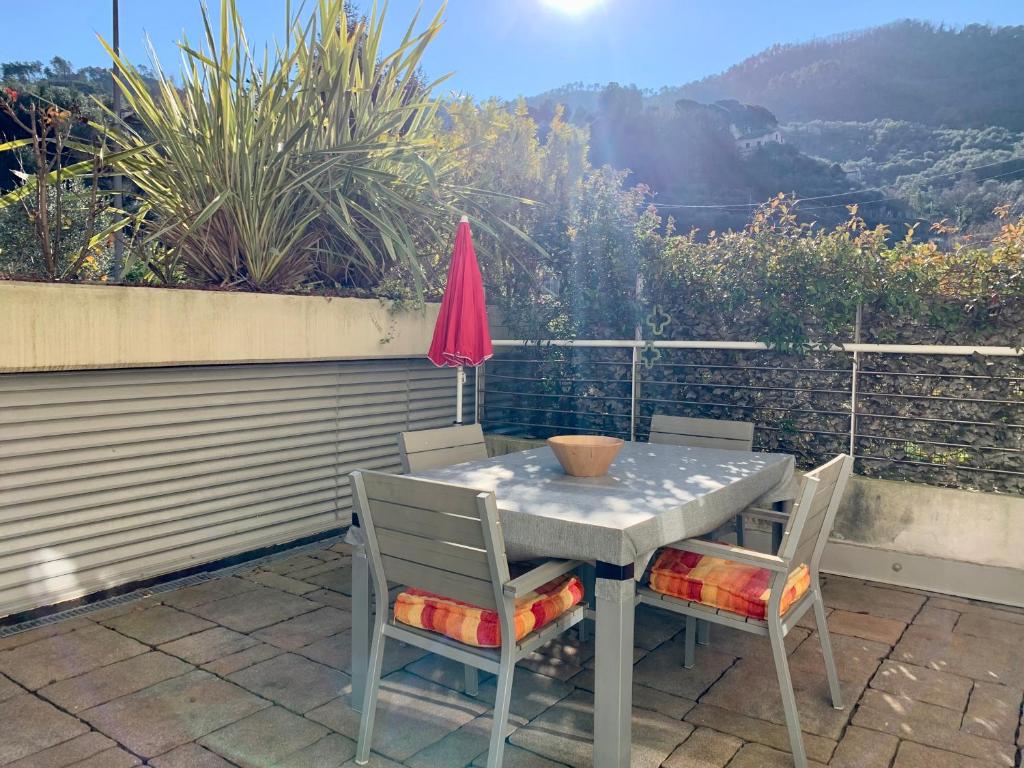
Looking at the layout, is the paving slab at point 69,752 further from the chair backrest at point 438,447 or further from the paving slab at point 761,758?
the paving slab at point 761,758

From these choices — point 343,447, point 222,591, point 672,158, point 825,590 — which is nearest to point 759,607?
point 825,590

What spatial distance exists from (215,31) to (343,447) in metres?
2.64

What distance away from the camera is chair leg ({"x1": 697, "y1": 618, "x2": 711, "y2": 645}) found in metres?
3.31

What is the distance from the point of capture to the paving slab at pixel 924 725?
2.44m

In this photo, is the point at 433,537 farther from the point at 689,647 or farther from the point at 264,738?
the point at 689,647

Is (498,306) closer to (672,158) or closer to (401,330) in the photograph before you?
(401,330)

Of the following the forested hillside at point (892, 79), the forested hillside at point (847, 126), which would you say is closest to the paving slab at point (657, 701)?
the forested hillside at point (847, 126)

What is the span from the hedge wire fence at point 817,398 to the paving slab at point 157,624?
276 cm

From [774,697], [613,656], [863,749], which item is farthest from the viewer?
[774,697]

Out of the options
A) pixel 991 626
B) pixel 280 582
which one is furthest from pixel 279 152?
pixel 991 626

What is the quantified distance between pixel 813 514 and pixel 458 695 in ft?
4.71

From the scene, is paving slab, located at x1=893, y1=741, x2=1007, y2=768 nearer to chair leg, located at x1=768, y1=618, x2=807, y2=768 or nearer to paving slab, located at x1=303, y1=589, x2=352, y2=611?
chair leg, located at x1=768, y1=618, x2=807, y2=768

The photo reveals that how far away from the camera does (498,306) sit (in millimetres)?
5895

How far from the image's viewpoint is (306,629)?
11.2ft
